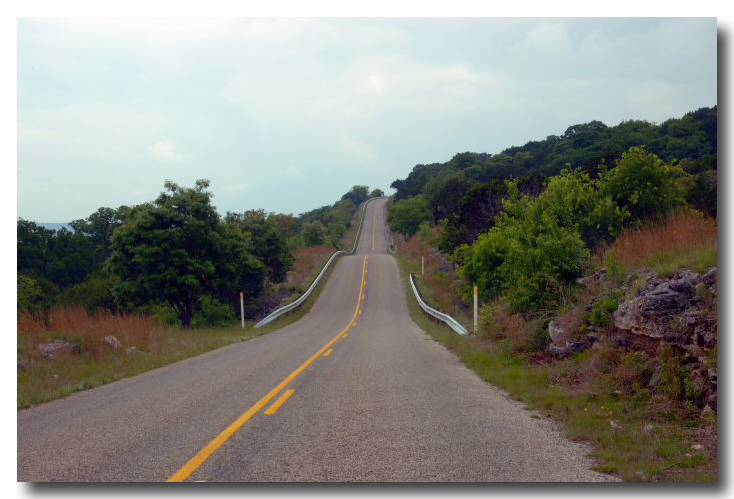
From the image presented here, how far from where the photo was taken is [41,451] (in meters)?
6.40

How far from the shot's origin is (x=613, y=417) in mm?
7449

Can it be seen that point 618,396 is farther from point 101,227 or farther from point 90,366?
point 101,227

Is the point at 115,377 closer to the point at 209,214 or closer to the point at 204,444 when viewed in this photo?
the point at 204,444

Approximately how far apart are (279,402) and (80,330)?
9104 mm

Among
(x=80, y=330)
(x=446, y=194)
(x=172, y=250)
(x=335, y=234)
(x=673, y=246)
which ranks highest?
(x=446, y=194)

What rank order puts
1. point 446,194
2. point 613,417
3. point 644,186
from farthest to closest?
1. point 446,194
2. point 644,186
3. point 613,417

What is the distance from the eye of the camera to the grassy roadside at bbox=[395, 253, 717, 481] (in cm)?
559

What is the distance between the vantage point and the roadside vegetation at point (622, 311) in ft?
22.0

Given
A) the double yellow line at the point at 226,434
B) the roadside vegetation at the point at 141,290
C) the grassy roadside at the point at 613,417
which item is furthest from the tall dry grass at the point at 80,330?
the grassy roadside at the point at 613,417

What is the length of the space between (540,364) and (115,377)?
9264 millimetres

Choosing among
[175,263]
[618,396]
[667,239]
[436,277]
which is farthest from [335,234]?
[618,396]

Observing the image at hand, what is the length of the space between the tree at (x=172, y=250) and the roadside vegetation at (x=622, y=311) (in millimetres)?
13951

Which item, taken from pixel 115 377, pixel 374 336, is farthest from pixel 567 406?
pixel 374 336

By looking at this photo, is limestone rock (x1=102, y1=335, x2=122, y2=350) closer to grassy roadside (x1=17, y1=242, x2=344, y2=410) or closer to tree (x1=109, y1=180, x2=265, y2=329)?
grassy roadside (x1=17, y1=242, x2=344, y2=410)
